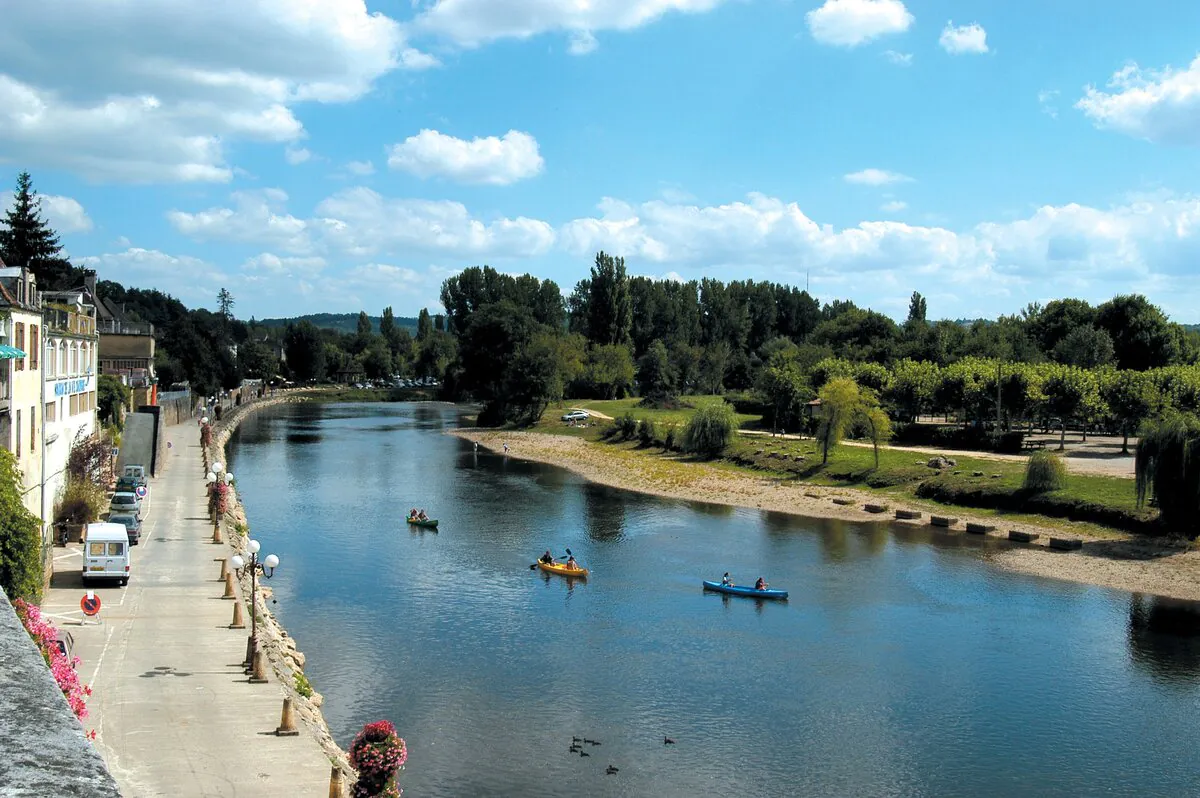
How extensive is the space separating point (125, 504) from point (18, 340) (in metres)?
12.4

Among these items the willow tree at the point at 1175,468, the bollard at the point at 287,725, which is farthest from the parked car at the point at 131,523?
the willow tree at the point at 1175,468

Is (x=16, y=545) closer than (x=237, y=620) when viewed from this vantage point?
Yes

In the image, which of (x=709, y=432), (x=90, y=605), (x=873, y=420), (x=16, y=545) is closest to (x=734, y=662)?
(x=90, y=605)

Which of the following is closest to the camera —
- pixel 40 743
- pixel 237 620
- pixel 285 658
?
pixel 40 743

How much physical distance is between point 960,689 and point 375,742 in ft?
69.2

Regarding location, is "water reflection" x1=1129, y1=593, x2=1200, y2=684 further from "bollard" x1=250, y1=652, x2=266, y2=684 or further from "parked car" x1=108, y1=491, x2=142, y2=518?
"parked car" x1=108, y1=491, x2=142, y2=518

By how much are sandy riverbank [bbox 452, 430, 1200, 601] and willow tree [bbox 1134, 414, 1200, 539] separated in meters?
1.69

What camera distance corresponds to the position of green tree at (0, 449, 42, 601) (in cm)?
2375

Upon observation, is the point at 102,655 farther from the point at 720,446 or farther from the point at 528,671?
the point at 720,446

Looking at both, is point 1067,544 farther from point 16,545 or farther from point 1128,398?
point 16,545

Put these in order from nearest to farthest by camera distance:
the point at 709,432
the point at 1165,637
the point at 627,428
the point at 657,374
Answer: the point at 1165,637, the point at 709,432, the point at 627,428, the point at 657,374

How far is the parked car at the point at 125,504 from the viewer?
1757 inches

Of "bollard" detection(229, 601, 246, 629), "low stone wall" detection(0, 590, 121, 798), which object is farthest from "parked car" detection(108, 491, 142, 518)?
"low stone wall" detection(0, 590, 121, 798)

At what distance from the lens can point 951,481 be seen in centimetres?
6631
